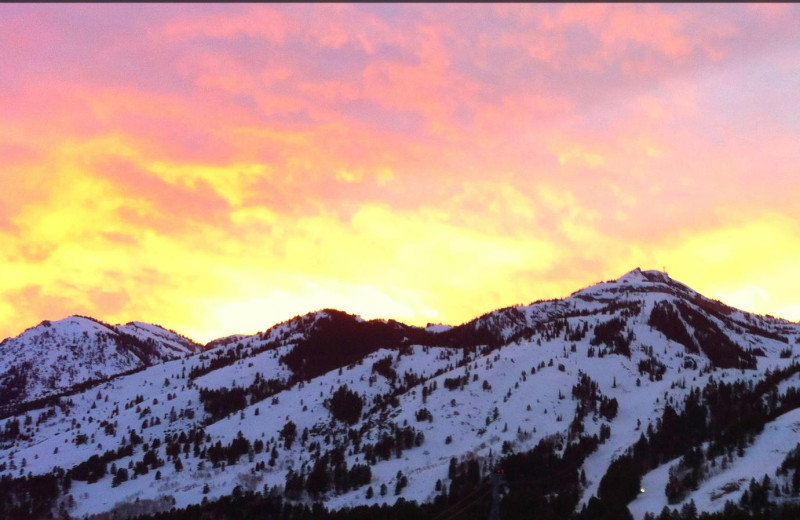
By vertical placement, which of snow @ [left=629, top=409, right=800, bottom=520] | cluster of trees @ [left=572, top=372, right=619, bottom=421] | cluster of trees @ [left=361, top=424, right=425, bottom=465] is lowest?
snow @ [left=629, top=409, right=800, bottom=520]

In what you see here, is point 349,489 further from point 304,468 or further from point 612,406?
point 612,406

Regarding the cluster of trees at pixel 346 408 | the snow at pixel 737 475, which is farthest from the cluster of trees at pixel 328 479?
the snow at pixel 737 475

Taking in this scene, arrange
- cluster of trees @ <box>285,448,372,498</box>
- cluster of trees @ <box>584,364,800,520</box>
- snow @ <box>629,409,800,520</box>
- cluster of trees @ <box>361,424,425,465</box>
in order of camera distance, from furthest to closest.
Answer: cluster of trees @ <box>361,424,425,465</box>, cluster of trees @ <box>285,448,372,498</box>, cluster of trees @ <box>584,364,800,520</box>, snow @ <box>629,409,800,520</box>

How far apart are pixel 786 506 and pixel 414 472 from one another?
72.8 m

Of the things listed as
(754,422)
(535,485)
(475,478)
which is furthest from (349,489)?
(754,422)

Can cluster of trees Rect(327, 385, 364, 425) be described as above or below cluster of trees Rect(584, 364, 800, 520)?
above

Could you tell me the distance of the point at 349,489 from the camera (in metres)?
144

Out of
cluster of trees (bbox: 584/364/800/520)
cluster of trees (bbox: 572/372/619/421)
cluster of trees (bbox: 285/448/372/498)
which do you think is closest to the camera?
cluster of trees (bbox: 584/364/800/520)

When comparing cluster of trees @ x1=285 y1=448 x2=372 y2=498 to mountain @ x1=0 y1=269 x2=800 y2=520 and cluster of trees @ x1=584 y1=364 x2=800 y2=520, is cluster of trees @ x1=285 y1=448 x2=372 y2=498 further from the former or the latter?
cluster of trees @ x1=584 y1=364 x2=800 y2=520

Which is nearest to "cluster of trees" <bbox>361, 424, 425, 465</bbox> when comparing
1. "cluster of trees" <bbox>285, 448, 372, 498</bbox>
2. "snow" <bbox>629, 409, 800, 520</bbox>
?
"cluster of trees" <bbox>285, 448, 372, 498</bbox>

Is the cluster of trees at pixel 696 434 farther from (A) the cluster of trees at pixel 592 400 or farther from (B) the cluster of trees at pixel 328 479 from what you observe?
(B) the cluster of trees at pixel 328 479

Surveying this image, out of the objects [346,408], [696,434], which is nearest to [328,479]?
[346,408]

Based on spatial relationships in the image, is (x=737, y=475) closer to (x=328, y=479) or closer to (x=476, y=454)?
(x=476, y=454)

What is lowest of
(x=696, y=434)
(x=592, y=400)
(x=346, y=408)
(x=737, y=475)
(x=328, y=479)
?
(x=737, y=475)
